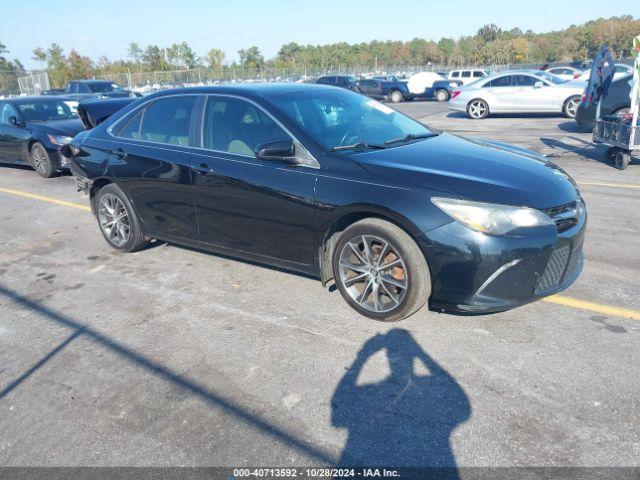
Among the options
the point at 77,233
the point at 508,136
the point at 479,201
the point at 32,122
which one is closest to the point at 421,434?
the point at 479,201

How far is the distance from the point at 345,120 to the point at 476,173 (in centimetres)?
134

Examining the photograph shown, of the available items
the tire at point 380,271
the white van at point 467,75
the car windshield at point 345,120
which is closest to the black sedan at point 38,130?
the car windshield at point 345,120

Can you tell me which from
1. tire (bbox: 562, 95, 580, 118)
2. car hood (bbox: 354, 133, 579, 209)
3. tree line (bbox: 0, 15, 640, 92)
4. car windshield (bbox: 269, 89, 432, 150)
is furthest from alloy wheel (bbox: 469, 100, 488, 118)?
tree line (bbox: 0, 15, 640, 92)

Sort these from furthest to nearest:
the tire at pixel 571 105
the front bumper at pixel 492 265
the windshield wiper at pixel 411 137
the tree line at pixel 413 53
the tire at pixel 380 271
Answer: the tree line at pixel 413 53, the tire at pixel 571 105, the windshield wiper at pixel 411 137, the tire at pixel 380 271, the front bumper at pixel 492 265

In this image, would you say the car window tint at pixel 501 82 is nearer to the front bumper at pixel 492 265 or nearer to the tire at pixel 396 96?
the tire at pixel 396 96

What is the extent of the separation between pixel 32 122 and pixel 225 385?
9422 millimetres

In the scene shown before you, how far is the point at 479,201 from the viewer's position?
328 centimetres

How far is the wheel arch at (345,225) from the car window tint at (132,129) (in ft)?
7.99

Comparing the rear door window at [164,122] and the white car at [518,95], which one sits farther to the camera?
the white car at [518,95]

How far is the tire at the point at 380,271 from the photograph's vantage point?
3.46 meters

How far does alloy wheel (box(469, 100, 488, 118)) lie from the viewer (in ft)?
60.2

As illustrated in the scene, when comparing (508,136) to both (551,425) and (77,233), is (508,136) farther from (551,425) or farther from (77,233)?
(551,425)

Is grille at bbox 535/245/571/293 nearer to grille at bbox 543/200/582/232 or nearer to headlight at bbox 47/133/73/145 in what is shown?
grille at bbox 543/200/582/232

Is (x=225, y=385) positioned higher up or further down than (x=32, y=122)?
further down
